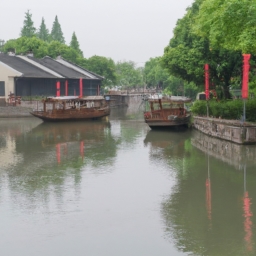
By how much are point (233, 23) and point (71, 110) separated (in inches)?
890

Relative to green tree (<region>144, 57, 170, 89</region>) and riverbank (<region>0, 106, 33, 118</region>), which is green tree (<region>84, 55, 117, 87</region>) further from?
riverbank (<region>0, 106, 33, 118</region>)

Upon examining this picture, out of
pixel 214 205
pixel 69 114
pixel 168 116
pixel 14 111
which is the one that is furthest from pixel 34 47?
pixel 214 205

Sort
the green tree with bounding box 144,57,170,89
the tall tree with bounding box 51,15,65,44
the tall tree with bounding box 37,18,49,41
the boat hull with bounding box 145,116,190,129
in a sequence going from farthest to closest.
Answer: the tall tree with bounding box 51,15,65,44, the tall tree with bounding box 37,18,49,41, the green tree with bounding box 144,57,170,89, the boat hull with bounding box 145,116,190,129

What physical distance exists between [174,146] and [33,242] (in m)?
15.4

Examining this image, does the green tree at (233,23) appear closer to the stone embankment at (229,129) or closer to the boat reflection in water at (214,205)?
the stone embankment at (229,129)

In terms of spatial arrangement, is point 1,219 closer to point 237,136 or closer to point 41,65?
point 237,136

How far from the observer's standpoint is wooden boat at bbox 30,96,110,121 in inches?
1590

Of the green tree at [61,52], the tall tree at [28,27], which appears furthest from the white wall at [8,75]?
the tall tree at [28,27]

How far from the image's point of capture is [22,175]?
58.0 ft

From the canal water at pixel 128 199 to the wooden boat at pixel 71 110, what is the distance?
48.1ft

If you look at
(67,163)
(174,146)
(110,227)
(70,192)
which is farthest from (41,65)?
(110,227)

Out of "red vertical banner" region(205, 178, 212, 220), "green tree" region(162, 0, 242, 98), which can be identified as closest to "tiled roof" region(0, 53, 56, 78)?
"green tree" region(162, 0, 242, 98)

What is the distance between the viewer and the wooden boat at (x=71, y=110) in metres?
40.4

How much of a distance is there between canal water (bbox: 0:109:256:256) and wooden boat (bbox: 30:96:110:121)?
14.7m
